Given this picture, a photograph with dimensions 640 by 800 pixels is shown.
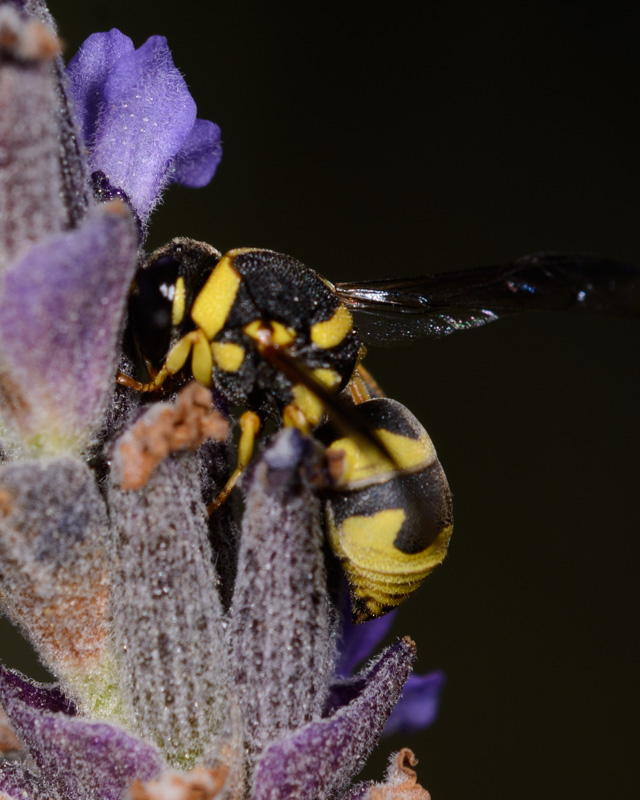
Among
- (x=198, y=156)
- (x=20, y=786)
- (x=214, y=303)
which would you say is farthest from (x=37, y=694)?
(x=198, y=156)

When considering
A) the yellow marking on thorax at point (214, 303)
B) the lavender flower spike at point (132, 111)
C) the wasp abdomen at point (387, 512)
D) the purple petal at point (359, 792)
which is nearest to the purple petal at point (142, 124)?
the lavender flower spike at point (132, 111)

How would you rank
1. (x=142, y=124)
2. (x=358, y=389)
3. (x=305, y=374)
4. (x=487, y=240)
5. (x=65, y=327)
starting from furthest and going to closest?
(x=487, y=240)
(x=358, y=389)
(x=142, y=124)
(x=305, y=374)
(x=65, y=327)

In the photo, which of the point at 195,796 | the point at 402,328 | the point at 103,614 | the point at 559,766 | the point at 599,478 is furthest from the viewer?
the point at 599,478

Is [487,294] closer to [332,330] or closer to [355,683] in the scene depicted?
[332,330]

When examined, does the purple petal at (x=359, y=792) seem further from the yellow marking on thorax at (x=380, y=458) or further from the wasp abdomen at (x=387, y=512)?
the yellow marking on thorax at (x=380, y=458)

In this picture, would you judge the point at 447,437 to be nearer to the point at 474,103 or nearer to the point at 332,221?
the point at 332,221

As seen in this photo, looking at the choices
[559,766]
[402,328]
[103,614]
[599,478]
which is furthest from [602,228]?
[103,614]

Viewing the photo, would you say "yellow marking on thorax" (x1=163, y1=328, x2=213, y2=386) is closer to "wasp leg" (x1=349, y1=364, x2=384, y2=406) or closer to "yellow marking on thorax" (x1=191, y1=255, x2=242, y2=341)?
"yellow marking on thorax" (x1=191, y1=255, x2=242, y2=341)
